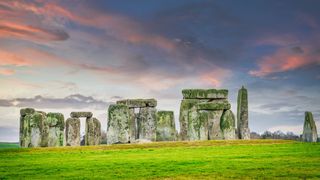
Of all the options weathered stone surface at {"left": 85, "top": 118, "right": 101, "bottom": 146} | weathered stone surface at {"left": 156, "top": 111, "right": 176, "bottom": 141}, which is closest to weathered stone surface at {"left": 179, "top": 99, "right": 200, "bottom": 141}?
weathered stone surface at {"left": 156, "top": 111, "right": 176, "bottom": 141}

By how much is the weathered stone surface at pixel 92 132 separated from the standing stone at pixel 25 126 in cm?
489

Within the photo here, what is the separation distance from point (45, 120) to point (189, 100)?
10703 millimetres

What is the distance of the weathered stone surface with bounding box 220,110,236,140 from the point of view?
115 ft

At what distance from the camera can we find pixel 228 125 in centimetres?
3525

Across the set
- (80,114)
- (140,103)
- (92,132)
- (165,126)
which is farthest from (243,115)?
(80,114)

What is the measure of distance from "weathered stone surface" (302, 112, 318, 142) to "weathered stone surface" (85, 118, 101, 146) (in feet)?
50.8

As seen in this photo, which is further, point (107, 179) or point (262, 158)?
point (262, 158)

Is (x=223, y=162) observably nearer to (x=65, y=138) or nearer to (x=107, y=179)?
(x=107, y=179)

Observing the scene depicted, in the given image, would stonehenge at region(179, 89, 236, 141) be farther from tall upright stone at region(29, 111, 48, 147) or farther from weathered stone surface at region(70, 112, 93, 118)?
tall upright stone at region(29, 111, 48, 147)

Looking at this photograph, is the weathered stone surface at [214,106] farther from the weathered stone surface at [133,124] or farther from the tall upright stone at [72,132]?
the tall upright stone at [72,132]

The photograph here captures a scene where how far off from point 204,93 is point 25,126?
13150 mm

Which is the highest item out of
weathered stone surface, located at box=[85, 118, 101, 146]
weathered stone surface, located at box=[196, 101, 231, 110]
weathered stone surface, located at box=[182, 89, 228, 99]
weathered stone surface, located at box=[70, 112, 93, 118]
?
weathered stone surface, located at box=[182, 89, 228, 99]

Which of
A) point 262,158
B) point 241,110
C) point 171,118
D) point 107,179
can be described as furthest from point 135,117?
point 107,179

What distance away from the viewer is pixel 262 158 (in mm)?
19641
